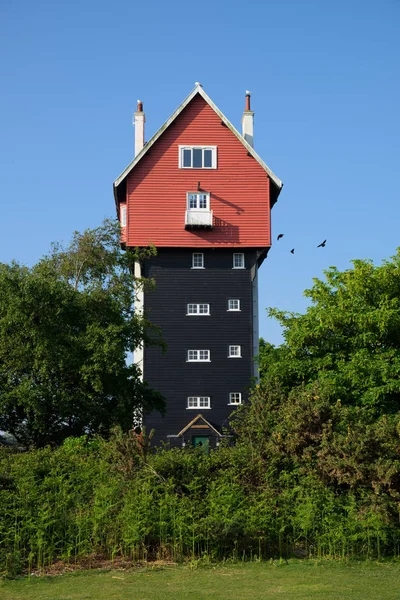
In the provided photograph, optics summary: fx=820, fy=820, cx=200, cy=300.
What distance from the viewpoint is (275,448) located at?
19438 millimetres

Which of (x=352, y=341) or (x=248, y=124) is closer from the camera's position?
Result: (x=352, y=341)

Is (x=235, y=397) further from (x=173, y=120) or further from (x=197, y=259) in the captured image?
(x=173, y=120)

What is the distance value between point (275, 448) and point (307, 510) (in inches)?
89.4

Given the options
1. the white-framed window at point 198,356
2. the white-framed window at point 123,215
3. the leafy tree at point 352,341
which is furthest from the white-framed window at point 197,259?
the leafy tree at point 352,341

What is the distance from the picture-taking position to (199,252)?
166 ft

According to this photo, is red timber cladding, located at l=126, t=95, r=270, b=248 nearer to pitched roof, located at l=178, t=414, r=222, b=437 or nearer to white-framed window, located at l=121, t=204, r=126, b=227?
white-framed window, located at l=121, t=204, r=126, b=227

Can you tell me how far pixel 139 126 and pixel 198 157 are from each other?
19.2 ft

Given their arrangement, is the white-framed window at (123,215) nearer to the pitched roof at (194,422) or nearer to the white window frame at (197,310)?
the white window frame at (197,310)

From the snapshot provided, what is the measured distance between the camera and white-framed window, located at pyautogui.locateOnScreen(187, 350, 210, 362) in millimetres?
49469

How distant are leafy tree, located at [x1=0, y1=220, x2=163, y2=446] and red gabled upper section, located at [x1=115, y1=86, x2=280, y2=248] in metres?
14.0

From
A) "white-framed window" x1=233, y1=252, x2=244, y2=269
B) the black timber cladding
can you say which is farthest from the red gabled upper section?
the black timber cladding

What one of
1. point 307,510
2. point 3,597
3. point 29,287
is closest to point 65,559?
point 3,597

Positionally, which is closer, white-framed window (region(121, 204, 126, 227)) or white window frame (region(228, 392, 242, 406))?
white window frame (region(228, 392, 242, 406))

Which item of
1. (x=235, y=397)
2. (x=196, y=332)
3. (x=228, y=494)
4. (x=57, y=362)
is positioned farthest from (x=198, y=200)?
(x=228, y=494)
